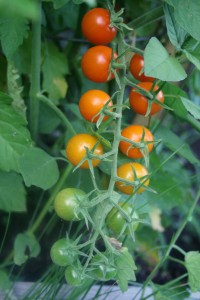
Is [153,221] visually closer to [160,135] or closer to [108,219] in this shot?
[160,135]

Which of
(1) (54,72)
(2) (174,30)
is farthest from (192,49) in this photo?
(1) (54,72)

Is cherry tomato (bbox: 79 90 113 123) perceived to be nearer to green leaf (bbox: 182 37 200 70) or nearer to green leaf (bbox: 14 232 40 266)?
green leaf (bbox: 182 37 200 70)

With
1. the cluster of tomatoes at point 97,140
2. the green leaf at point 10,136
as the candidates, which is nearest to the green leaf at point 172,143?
the cluster of tomatoes at point 97,140

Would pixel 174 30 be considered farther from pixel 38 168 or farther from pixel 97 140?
pixel 38 168

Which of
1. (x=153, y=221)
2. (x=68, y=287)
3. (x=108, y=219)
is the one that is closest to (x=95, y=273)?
(x=108, y=219)

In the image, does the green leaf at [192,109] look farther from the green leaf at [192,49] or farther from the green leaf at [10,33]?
the green leaf at [10,33]

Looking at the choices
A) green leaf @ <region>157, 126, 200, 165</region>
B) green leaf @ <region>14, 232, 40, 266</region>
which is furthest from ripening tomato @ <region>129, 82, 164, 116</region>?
green leaf @ <region>14, 232, 40, 266</region>
